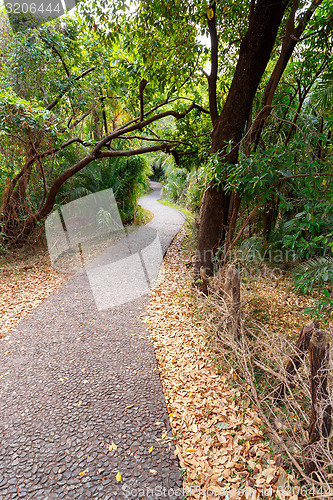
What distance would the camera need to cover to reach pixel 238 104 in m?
3.71

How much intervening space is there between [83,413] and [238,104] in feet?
13.8

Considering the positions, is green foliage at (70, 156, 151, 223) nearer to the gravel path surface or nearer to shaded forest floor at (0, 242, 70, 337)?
shaded forest floor at (0, 242, 70, 337)

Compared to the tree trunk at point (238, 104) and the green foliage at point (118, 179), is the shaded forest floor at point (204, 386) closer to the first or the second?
the tree trunk at point (238, 104)

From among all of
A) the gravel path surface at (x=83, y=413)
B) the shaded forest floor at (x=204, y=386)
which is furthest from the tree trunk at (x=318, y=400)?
the gravel path surface at (x=83, y=413)

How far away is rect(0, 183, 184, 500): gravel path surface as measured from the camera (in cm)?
184

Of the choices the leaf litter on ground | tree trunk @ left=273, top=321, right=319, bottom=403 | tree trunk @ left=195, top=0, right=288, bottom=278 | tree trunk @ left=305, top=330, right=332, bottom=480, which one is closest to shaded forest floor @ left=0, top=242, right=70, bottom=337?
the leaf litter on ground

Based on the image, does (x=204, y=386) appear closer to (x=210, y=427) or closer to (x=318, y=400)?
(x=210, y=427)

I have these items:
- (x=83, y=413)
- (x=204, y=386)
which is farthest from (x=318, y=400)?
(x=83, y=413)

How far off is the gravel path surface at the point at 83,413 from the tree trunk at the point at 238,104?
181 centimetres

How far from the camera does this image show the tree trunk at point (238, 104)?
331cm

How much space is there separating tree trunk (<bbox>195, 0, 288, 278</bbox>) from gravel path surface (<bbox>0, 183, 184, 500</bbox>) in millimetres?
1808

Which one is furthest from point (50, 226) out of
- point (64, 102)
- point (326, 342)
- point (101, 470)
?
point (326, 342)

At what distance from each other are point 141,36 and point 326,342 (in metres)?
4.70

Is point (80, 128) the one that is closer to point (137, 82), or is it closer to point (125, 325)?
point (137, 82)
